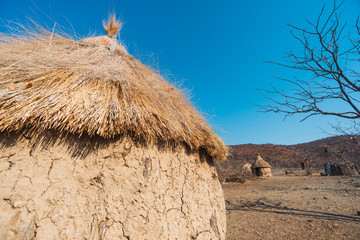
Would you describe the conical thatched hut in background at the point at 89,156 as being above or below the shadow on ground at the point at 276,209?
above

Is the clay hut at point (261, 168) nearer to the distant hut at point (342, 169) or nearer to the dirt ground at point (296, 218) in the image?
the distant hut at point (342, 169)

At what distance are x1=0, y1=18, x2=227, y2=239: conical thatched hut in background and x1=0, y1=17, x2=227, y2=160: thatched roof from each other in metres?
0.01

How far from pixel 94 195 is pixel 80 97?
1029 millimetres

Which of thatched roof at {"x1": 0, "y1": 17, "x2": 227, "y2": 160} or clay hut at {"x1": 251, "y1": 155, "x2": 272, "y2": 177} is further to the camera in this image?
clay hut at {"x1": 251, "y1": 155, "x2": 272, "y2": 177}

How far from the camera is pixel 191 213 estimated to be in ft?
Result: 7.43

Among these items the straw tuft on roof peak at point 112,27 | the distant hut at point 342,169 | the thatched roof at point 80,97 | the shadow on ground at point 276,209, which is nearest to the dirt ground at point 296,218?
the shadow on ground at point 276,209

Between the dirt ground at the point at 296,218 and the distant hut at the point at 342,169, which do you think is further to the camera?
the distant hut at the point at 342,169

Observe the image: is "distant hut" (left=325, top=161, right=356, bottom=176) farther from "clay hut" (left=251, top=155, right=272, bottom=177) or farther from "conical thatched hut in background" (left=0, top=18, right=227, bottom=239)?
"conical thatched hut in background" (left=0, top=18, right=227, bottom=239)

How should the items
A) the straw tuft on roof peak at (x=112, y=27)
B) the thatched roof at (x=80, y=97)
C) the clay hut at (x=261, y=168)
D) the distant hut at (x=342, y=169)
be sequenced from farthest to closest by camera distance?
the clay hut at (x=261, y=168) < the distant hut at (x=342, y=169) < the straw tuft on roof peak at (x=112, y=27) < the thatched roof at (x=80, y=97)

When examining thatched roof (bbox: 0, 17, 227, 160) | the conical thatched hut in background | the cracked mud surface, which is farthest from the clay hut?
the cracked mud surface

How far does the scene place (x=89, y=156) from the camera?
1.85 m

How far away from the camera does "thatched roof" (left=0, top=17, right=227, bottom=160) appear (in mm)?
1700

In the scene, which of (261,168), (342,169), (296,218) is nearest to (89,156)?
(296,218)

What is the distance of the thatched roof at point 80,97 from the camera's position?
1.70 metres
